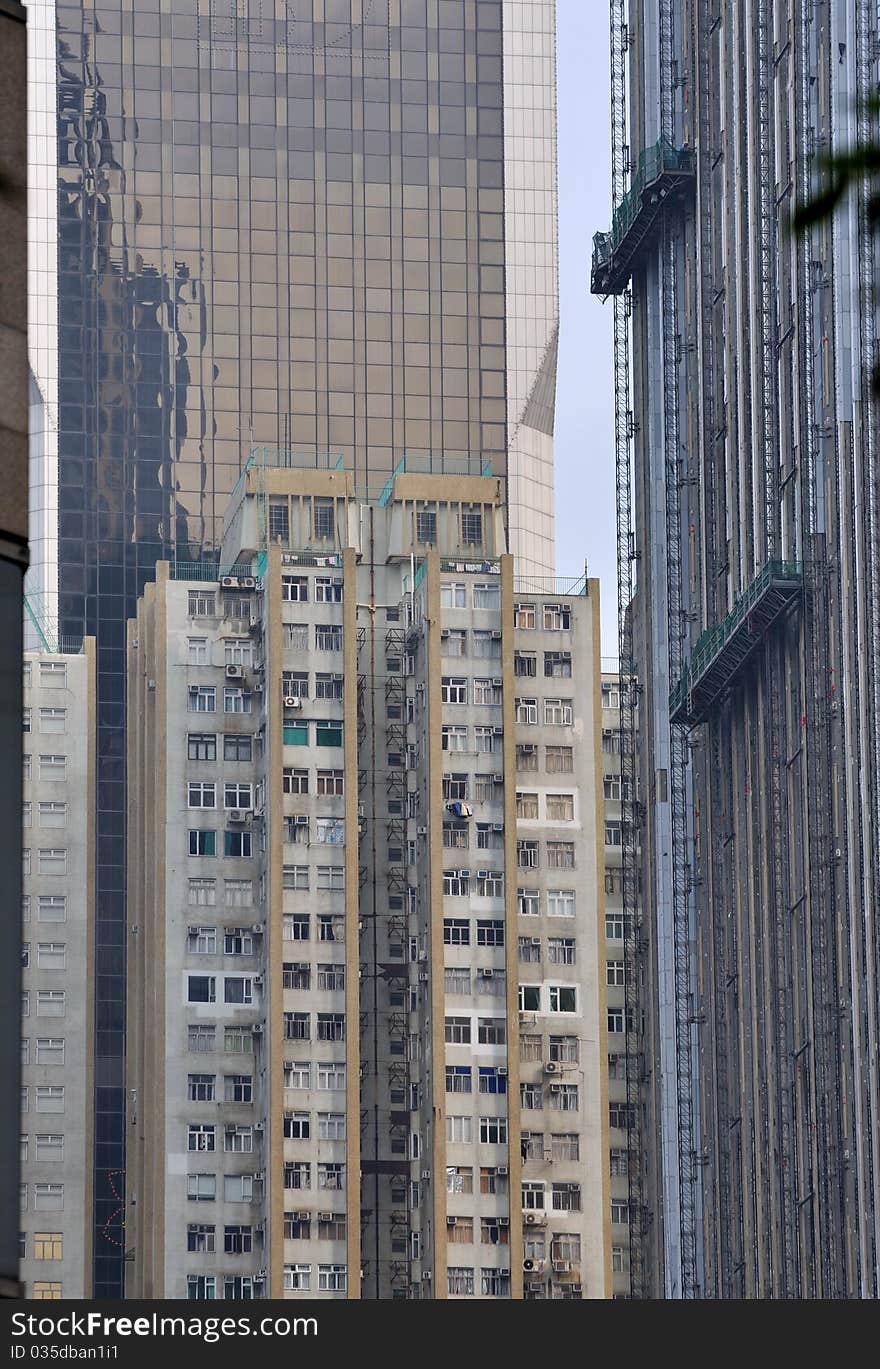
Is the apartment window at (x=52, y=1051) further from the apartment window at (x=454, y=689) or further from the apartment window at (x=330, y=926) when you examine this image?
the apartment window at (x=454, y=689)

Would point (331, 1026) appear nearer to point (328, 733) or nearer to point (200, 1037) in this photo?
point (200, 1037)

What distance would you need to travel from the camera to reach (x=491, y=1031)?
466 ft

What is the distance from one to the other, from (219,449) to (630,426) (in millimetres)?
62592

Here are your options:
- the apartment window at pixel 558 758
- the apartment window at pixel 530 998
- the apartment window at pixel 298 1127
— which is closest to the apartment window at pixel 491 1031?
the apartment window at pixel 530 998

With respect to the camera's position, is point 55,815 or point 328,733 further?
point 55,815

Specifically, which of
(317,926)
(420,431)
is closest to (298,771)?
(317,926)

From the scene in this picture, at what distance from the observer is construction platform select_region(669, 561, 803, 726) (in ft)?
355

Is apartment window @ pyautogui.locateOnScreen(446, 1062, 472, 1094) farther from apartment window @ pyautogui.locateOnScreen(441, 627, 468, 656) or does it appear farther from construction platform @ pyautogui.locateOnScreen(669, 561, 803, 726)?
construction platform @ pyautogui.locateOnScreen(669, 561, 803, 726)

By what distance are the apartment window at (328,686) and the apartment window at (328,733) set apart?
125cm

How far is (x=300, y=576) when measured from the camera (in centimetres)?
14812

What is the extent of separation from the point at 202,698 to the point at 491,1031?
831 inches

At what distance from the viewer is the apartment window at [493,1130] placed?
140 metres

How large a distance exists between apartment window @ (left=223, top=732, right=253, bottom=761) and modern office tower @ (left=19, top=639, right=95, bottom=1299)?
11420 mm

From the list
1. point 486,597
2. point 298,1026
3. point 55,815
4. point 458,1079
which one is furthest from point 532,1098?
point 55,815
